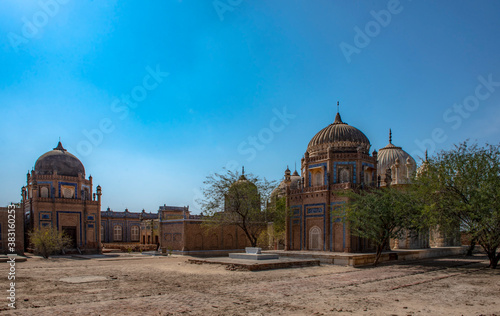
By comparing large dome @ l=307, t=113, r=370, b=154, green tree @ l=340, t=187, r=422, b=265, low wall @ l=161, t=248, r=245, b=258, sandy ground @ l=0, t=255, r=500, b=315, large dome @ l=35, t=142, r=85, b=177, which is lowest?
low wall @ l=161, t=248, r=245, b=258

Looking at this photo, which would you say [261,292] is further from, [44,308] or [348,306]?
[44,308]

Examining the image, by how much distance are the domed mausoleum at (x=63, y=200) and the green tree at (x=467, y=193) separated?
32687 millimetres

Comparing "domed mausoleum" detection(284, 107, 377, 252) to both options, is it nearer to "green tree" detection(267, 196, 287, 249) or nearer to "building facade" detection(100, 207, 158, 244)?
"green tree" detection(267, 196, 287, 249)

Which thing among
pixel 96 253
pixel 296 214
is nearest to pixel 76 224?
pixel 96 253

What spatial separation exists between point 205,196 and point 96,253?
1593cm

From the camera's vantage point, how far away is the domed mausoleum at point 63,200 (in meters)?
40.6

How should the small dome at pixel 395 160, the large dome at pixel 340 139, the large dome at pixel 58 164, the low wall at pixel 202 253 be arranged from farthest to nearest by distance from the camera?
the large dome at pixel 58 164 → the small dome at pixel 395 160 → the low wall at pixel 202 253 → the large dome at pixel 340 139

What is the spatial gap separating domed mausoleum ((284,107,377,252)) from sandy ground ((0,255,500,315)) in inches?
393

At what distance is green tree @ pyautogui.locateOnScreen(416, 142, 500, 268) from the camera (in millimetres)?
21875

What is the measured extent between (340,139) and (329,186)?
411cm

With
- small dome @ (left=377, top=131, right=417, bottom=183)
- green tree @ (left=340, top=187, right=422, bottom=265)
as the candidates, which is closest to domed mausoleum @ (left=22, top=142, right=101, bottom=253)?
green tree @ (left=340, top=187, right=422, bottom=265)

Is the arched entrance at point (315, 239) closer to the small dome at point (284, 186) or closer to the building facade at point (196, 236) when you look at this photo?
the building facade at point (196, 236)

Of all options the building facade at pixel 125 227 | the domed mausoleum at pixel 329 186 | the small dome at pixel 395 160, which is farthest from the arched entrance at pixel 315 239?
the building facade at pixel 125 227

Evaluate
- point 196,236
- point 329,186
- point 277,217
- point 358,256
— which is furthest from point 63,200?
point 358,256
